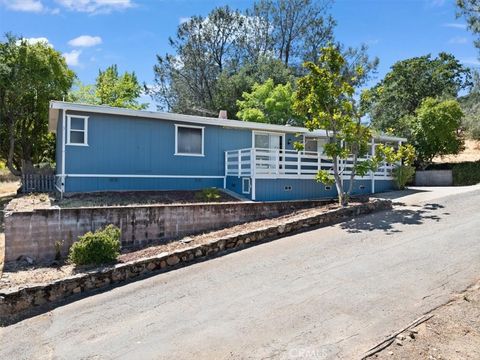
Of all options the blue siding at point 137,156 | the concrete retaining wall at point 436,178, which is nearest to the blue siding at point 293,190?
the blue siding at point 137,156

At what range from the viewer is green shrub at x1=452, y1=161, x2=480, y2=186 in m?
19.4

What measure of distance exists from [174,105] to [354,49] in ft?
55.1

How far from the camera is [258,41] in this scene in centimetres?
3400

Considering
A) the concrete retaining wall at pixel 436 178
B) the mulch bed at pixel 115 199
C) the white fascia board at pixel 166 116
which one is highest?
the white fascia board at pixel 166 116

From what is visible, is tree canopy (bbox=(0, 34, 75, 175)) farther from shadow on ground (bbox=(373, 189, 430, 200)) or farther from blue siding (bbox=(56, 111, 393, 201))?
shadow on ground (bbox=(373, 189, 430, 200))

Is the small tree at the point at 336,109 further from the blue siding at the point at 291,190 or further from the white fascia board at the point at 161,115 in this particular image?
the white fascia board at the point at 161,115

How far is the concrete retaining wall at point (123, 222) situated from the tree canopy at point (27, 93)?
8.77 metres

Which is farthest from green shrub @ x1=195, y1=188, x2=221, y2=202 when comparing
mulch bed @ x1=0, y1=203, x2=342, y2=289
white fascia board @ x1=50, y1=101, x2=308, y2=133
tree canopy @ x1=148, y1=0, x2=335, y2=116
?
tree canopy @ x1=148, y1=0, x2=335, y2=116

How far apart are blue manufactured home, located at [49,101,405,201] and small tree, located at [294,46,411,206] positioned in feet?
5.42

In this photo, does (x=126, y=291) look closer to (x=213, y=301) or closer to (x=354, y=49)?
(x=213, y=301)

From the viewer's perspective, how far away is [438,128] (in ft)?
65.9

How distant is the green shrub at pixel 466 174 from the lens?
Result: 19.4 m

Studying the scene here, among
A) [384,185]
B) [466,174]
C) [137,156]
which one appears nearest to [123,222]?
[137,156]

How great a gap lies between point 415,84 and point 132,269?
1003 inches
